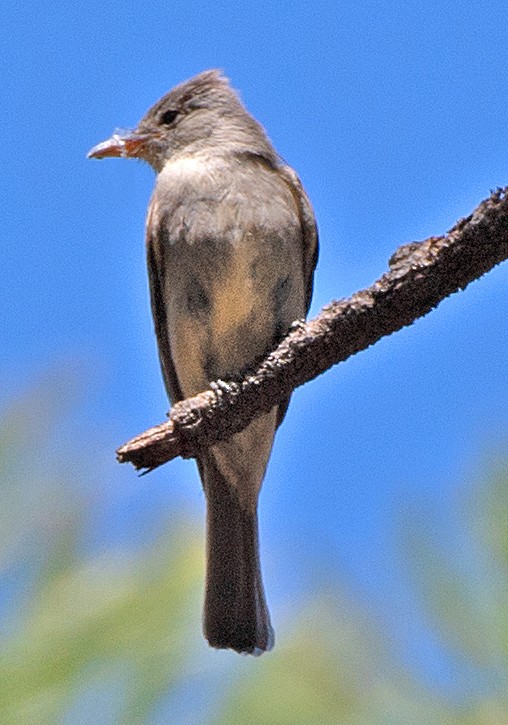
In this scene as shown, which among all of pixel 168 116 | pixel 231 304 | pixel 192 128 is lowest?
pixel 231 304

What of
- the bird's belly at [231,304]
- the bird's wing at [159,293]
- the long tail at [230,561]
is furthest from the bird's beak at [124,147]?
the long tail at [230,561]

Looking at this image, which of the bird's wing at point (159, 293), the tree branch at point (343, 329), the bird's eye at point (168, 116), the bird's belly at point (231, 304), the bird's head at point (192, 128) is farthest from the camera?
the bird's eye at point (168, 116)

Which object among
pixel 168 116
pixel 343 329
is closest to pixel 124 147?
pixel 168 116

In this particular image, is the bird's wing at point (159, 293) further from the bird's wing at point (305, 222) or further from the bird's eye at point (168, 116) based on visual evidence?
the bird's eye at point (168, 116)

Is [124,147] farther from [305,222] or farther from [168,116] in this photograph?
[305,222]

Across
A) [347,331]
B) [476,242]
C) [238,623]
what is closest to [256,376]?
[347,331]

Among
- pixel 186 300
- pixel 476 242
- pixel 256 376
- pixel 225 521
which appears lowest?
pixel 476 242

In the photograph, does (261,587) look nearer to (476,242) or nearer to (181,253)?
(181,253)
